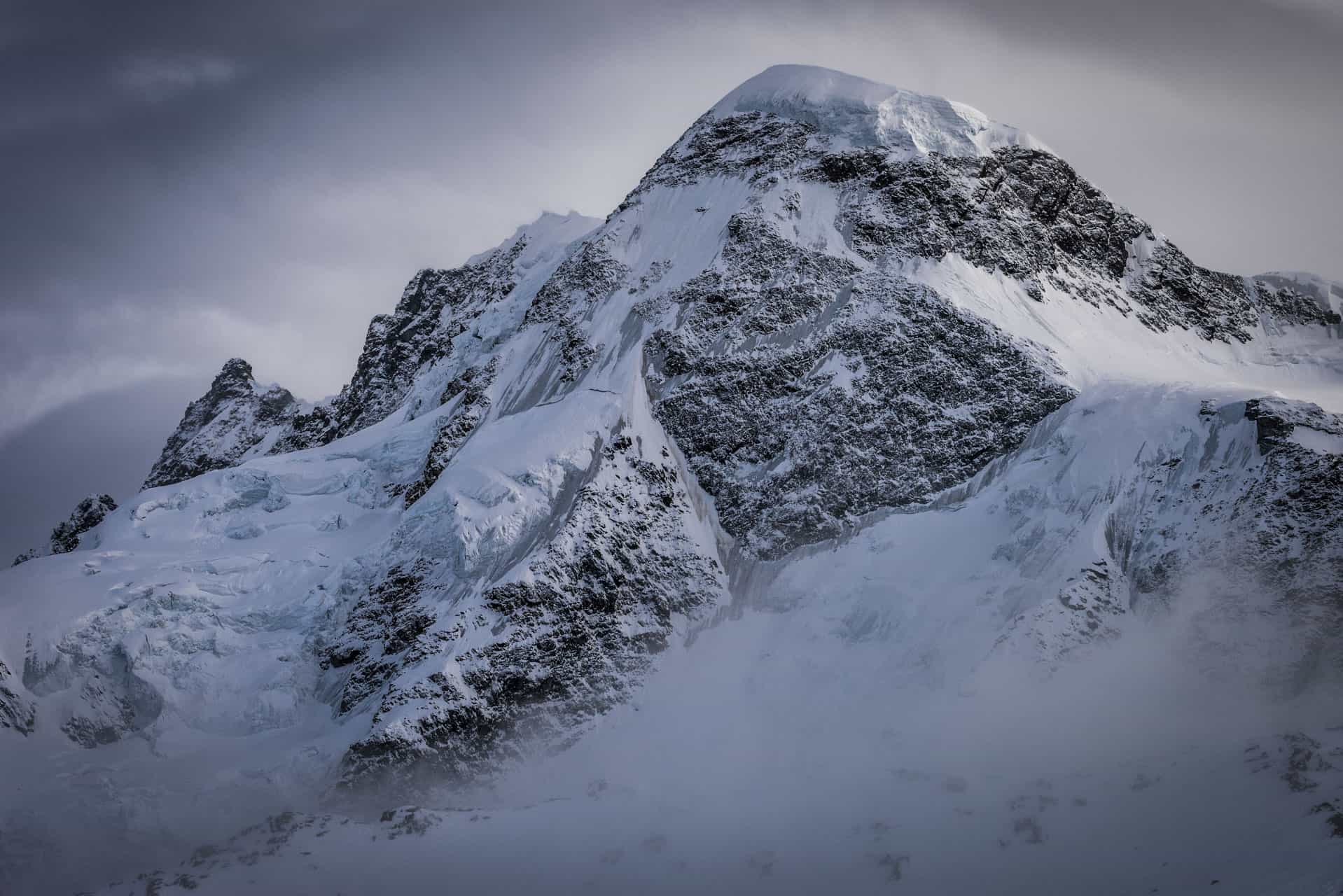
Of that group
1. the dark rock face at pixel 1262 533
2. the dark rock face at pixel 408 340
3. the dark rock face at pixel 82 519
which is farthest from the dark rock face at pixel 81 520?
the dark rock face at pixel 1262 533

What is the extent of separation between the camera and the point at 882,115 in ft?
377

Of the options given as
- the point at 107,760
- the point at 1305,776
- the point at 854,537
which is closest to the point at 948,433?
the point at 854,537

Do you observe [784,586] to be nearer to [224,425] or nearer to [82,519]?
[82,519]

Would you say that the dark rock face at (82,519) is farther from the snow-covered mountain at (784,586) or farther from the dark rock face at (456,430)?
the dark rock face at (456,430)

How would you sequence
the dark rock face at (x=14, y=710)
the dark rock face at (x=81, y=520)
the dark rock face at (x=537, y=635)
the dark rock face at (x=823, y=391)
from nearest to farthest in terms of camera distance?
the dark rock face at (x=537, y=635) → the dark rock face at (x=14, y=710) → the dark rock face at (x=823, y=391) → the dark rock face at (x=81, y=520)

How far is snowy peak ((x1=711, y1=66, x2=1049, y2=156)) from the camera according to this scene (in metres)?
114

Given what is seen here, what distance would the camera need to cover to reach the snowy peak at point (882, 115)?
113625 mm

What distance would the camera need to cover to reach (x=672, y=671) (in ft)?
284

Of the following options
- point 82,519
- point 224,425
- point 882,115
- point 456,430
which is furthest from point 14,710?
point 882,115

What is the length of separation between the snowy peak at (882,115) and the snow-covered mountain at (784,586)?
50 cm

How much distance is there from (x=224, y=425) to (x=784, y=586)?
120 metres

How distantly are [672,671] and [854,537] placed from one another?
1903cm

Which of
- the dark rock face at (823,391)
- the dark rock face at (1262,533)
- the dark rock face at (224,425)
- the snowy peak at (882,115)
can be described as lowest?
the dark rock face at (1262,533)

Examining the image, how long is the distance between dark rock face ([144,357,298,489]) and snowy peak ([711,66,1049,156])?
298 ft
